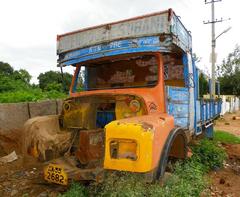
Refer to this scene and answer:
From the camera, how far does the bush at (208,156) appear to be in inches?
233

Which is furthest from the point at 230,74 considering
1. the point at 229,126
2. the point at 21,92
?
the point at 21,92

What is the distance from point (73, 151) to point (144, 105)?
4.04 feet

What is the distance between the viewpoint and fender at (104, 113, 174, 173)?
2965mm

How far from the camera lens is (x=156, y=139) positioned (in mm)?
3205

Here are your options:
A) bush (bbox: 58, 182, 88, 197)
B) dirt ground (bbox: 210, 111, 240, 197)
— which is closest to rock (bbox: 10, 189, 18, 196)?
bush (bbox: 58, 182, 88, 197)

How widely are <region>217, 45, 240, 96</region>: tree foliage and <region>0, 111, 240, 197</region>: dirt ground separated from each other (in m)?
29.8

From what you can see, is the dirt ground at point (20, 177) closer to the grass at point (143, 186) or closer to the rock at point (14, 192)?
the rock at point (14, 192)

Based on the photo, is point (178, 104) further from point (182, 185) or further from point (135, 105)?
point (182, 185)

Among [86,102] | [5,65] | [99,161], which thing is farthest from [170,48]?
[5,65]

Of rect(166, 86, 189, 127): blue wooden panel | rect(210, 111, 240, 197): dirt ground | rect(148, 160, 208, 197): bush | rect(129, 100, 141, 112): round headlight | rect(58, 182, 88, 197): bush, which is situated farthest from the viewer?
rect(210, 111, 240, 197): dirt ground

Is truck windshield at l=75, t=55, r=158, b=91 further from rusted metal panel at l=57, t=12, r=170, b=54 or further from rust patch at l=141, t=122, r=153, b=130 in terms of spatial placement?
rust patch at l=141, t=122, r=153, b=130

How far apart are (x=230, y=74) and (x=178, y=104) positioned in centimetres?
3249

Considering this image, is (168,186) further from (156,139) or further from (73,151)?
(73,151)

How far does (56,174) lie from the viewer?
12.3ft
